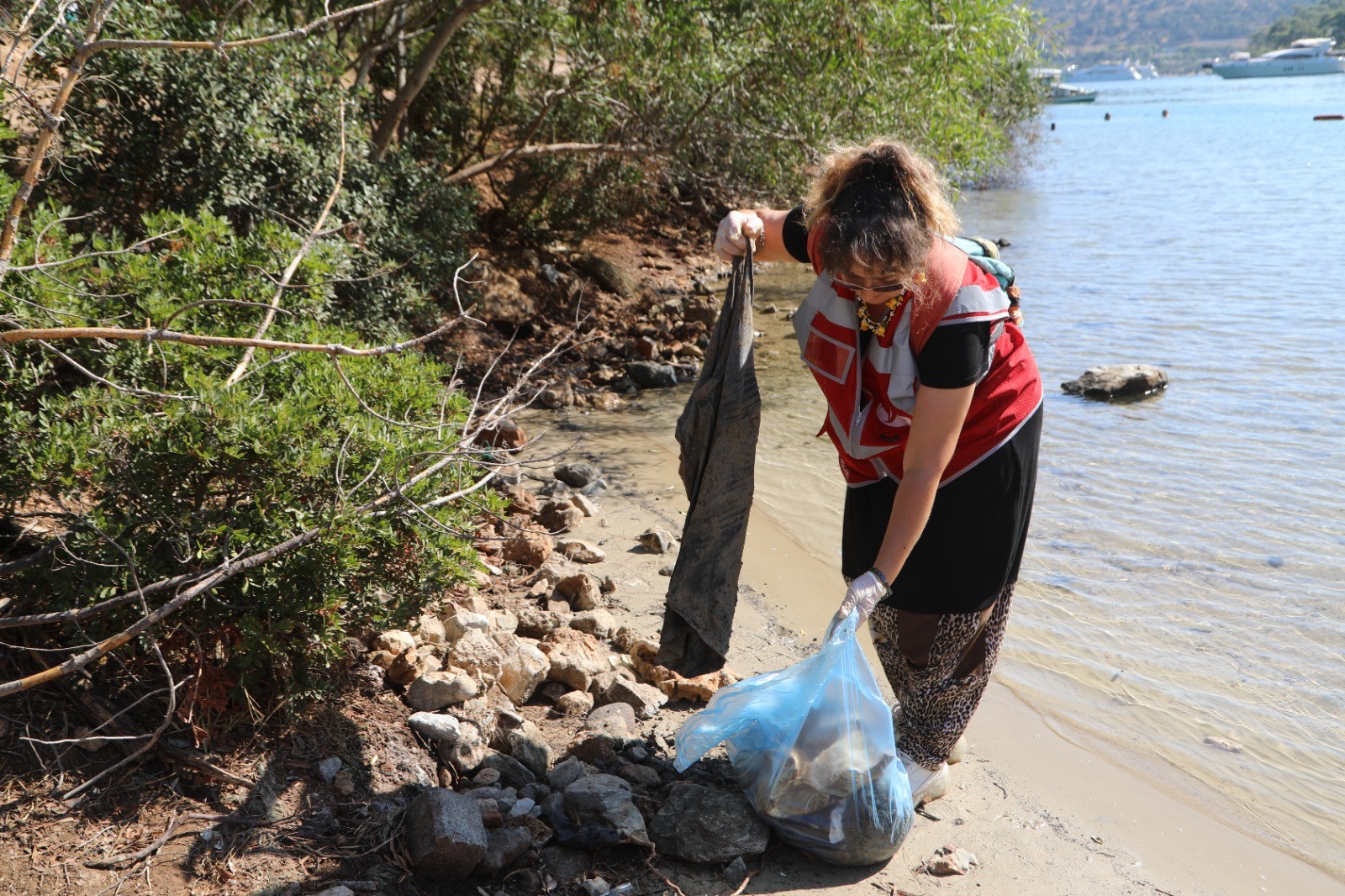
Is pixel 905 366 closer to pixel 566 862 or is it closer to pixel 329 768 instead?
pixel 566 862

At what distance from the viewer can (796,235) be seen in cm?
291

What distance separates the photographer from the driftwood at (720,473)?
2.93m

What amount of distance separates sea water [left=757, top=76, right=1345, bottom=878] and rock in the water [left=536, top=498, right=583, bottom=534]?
1.27 meters

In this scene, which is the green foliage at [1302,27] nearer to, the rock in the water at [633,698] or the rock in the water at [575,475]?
the rock in the water at [575,475]

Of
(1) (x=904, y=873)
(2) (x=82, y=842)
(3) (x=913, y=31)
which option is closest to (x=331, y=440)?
(2) (x=82, y=842)

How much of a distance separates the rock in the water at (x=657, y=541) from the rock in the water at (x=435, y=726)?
1.91 metres

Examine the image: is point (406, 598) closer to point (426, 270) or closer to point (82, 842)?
point (82, 842)

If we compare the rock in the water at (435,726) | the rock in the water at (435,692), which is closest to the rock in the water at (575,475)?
the rock in the water at (435,692)

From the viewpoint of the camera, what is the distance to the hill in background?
135 metres

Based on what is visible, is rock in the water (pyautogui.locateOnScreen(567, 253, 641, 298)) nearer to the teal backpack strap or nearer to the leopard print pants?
the leopard print pants

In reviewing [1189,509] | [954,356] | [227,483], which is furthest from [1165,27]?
[227,483]

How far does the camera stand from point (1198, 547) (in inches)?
222

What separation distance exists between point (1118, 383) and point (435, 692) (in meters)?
6.96

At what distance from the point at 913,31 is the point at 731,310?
574 cm
